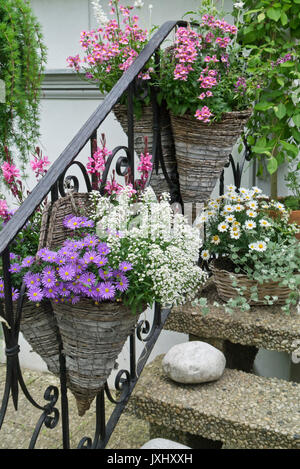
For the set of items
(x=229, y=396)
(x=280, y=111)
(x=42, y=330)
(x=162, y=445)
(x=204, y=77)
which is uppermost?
(x=204, y=77)

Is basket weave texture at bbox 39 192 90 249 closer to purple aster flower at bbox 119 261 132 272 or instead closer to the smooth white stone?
purple aster flower at bbox 119 261 132 272

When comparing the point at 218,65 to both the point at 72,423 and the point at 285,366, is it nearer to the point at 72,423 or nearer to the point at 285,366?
the point at 285,366

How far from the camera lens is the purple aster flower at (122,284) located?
1334 mm

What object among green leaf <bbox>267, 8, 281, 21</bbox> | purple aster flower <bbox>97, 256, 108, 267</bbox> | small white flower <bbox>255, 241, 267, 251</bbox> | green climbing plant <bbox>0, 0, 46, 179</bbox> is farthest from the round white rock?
green leaf <bbox>267, 8, 281, 21</bbox>

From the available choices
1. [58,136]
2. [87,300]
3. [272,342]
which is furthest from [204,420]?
[58,136]

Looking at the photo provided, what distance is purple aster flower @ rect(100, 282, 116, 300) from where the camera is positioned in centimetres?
130

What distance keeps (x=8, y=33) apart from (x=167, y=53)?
65 cm

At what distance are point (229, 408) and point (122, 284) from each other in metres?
0.67

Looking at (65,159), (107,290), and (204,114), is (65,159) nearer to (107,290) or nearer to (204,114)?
(107,290)

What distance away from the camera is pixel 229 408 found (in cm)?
168

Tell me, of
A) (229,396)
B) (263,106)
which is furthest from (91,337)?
(263,106)

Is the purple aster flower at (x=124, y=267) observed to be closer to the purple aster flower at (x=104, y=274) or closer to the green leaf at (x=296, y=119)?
the purple aster flower at (x=104, y=274)

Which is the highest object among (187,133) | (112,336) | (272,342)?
(187,133)

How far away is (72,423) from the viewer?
2.84 metres
